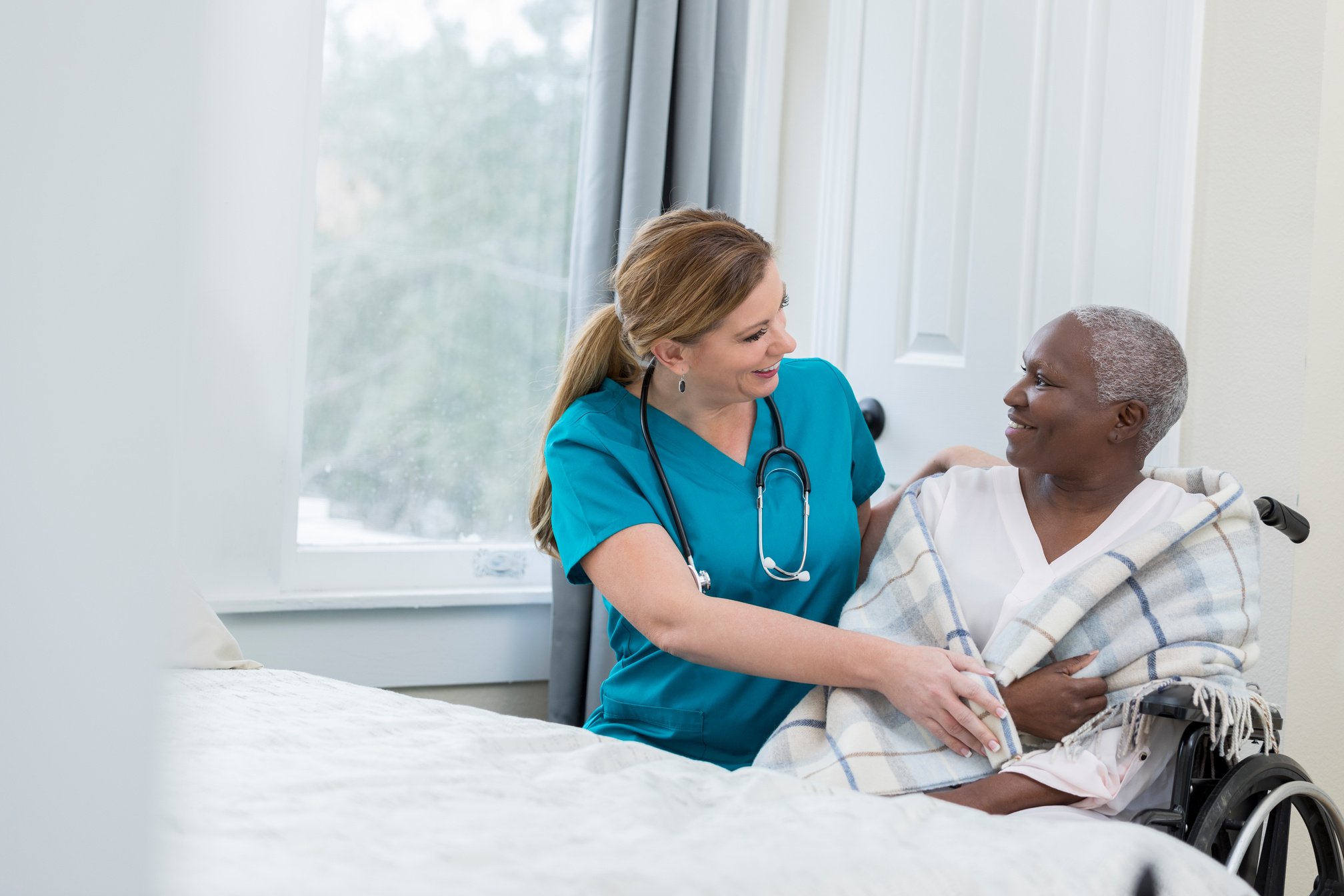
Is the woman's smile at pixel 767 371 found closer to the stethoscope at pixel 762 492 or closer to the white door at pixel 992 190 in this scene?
the stethoscope at pixel 762 492

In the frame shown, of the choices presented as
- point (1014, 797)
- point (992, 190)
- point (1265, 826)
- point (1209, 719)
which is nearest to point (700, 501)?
point (1014, 797)

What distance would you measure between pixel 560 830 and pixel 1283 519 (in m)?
1.00

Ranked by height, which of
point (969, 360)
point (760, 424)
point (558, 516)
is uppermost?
point (969, 360)

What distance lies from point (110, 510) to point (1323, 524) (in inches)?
70.2

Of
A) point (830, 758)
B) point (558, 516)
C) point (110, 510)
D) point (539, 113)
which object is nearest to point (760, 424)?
point (558, 516)

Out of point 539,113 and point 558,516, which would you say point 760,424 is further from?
point 539,113

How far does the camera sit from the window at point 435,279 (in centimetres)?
212

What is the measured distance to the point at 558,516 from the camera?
144 cm

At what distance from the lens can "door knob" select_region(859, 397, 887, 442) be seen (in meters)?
2.13

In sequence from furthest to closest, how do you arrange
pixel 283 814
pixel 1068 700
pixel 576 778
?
pixel 1068 700 → pixel 576 778 → pixel 283 814

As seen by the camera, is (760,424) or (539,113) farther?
(539,113)

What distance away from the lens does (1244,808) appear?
1.19m

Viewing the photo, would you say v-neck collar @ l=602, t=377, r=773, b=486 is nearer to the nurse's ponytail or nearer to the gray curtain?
the nurse's ponytail

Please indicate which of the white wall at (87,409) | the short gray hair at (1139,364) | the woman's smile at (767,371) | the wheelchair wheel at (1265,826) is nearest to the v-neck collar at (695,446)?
the woman's smile at (767,371)
